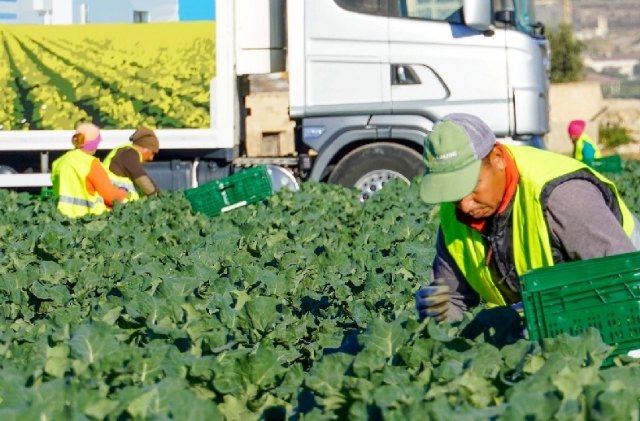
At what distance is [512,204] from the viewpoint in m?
4.62

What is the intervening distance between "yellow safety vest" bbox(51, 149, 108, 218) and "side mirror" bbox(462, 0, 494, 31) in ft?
15.6

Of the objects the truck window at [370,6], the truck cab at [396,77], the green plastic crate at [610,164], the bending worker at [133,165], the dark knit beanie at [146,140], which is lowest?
the green plastic crate at [610,164]

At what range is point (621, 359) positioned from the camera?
418 cm

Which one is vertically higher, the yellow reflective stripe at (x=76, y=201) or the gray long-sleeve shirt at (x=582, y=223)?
the gray long-sleeve shirt at (x=582, y=223)

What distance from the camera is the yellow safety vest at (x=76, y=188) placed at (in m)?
12.2

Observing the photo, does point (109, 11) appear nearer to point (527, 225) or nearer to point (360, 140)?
point (360, 140)

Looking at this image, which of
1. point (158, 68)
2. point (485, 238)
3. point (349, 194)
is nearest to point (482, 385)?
point (485, 238)

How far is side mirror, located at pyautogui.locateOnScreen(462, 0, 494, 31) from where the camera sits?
15320 mm

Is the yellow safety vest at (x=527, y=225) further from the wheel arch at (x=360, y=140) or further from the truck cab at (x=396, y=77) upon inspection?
the wheel arch at (x=360, y=140)

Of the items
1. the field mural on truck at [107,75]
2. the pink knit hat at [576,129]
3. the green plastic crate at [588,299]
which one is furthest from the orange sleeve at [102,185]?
the pink knit hat at [576,129]

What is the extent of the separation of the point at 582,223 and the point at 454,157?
0.44 metres

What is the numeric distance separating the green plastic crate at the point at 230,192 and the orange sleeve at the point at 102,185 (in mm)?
951

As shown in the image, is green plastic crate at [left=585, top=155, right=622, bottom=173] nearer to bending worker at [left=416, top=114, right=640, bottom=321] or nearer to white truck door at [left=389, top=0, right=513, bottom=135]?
white truck door at [left=389, top=0, right=513, bottom=135]

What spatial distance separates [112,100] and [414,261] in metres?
9.84
